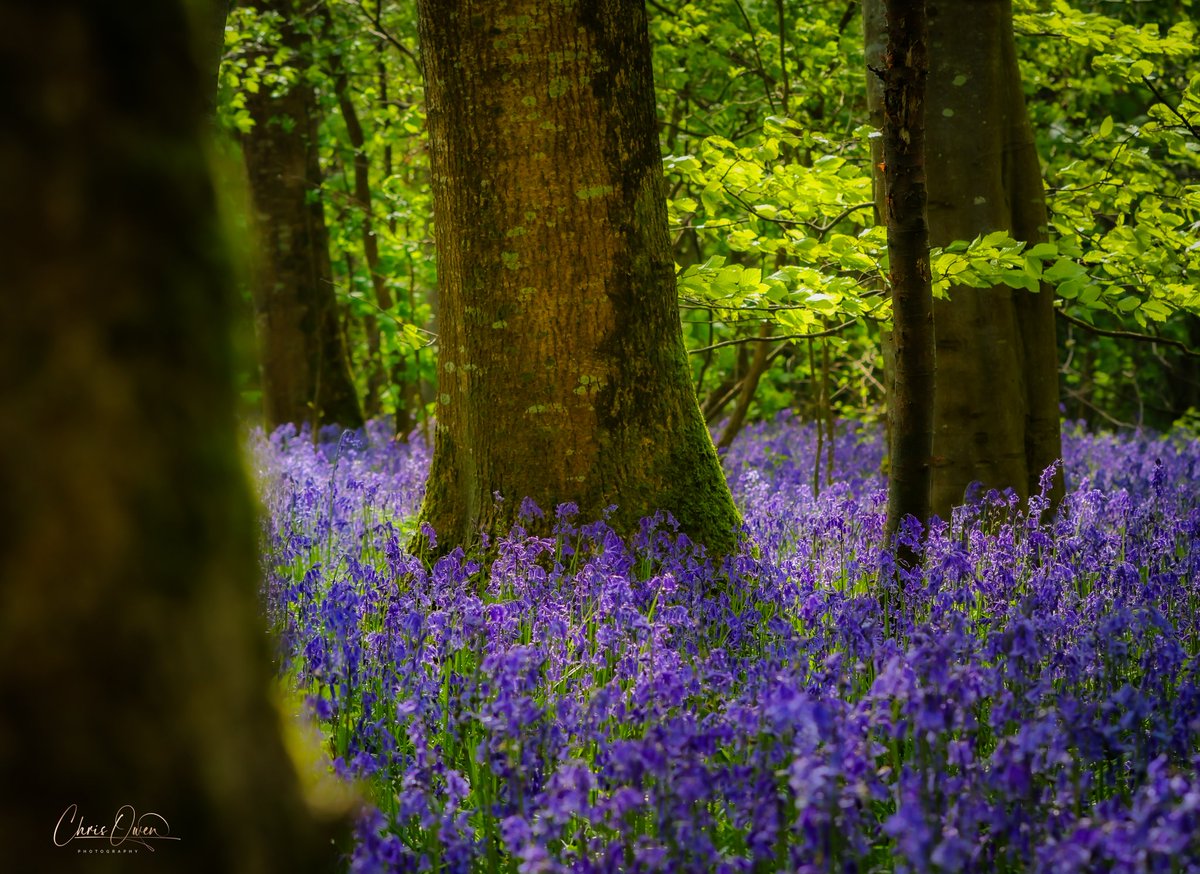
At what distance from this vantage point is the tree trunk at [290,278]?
11.2 m

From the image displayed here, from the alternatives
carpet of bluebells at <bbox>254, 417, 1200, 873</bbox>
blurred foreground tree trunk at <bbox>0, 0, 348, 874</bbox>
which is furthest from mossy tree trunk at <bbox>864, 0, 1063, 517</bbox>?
blurred foreground tree trunk at <bbox>0, 0, 348, 874</bbox>

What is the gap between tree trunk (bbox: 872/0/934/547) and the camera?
345 centimetres

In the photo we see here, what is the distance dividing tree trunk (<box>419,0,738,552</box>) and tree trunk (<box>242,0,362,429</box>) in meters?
7.18

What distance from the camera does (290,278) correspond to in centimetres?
1117

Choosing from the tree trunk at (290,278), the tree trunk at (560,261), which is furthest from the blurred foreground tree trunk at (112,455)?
the tree trunk at (290,278)

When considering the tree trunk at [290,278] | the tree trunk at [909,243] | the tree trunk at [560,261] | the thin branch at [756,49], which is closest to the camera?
the tree trunk at [909,243]

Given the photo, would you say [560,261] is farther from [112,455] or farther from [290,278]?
[290,278]

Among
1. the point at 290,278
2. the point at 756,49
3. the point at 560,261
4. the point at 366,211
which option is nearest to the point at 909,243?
the point at 560,261

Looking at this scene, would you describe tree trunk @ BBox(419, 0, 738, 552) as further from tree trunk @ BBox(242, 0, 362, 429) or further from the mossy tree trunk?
tree trunk @ BBox(242, 0, 362, 429)

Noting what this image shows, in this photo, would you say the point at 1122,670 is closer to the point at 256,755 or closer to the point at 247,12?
the point at 256,755

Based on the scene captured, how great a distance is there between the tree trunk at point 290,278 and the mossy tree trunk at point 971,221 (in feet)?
24.1

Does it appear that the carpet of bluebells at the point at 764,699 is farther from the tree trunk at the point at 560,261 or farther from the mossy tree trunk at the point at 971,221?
the mossy tree trunk at the point at 971,221

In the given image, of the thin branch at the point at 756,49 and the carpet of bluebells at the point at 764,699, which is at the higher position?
the thin branch at the point at 756,49

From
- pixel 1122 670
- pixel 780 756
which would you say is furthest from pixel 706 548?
pixel 780 756
